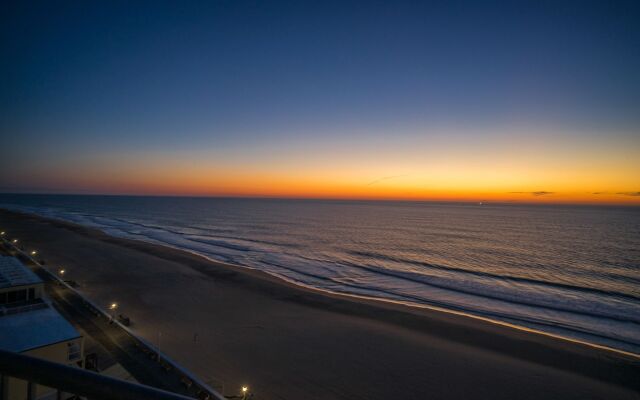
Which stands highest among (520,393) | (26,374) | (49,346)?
(26,374)

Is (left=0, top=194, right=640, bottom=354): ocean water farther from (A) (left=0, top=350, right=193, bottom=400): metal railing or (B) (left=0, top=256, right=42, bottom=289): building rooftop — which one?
(A) (left=0, top=350, right=193, bottom=400): metal railing

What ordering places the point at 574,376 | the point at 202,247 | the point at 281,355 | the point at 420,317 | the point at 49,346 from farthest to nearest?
the point at 202,247
the point at 420,317
the point at 281,355
the point at 574,376
the point at 49,346

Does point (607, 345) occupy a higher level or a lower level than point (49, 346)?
lower

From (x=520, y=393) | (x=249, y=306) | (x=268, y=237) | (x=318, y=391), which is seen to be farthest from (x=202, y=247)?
(x=520, y=393)

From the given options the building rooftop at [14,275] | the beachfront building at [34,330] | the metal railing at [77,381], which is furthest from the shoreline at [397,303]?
the metal railing at [77,381]

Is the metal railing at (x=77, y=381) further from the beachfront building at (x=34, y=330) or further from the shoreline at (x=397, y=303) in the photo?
the shoreline at (x=397, y=303)

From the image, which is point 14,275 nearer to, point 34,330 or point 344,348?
point 34,330

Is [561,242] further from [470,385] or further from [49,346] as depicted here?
[49,346]

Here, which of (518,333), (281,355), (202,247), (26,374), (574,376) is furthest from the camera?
(202,247)
